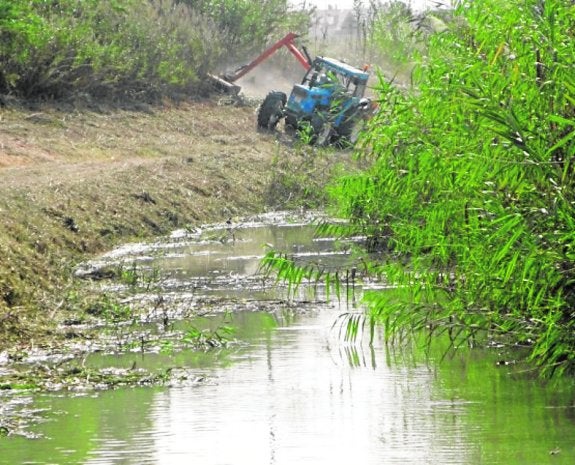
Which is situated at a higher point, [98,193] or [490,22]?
[490,22]

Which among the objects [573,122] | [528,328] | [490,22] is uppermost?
[490,22]

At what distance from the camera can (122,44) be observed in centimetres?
3366

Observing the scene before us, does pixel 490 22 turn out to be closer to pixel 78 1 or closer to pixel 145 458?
pixel 145 458

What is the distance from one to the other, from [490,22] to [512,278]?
214 cm

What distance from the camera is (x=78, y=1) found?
32.3 metres

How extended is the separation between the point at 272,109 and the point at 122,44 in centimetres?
393

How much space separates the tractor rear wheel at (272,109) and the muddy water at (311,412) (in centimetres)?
2015

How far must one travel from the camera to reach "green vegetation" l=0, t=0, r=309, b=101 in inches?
1105

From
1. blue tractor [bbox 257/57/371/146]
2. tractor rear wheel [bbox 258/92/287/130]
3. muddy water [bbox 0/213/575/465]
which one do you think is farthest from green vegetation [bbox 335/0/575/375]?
tractor rear wheel [bbox 258/92/287/130]

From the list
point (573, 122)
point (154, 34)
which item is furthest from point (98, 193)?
point (154, 34)

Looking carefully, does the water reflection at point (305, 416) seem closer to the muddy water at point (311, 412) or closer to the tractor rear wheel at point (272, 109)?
the muddy water at point (311, 412)

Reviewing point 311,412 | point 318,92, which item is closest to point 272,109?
point 318,92

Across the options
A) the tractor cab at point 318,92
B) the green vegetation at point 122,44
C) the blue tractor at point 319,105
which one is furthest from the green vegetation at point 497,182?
the tractor cab at point 318,92

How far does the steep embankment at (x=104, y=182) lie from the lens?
14.7 meters
